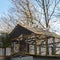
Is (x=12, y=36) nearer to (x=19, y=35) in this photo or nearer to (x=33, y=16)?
(x=19, y=35)

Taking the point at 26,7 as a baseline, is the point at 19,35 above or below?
below

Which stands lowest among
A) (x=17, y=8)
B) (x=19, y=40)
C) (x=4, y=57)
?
(x=4, y=57)

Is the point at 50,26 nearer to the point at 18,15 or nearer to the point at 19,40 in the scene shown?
the point at 18,15

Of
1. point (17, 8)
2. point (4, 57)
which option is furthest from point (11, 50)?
point (17, 8)

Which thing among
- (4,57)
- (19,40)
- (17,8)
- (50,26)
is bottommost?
(4,57)

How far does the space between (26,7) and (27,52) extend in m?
13.2

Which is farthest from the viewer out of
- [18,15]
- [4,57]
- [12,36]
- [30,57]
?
Result: [18,15]

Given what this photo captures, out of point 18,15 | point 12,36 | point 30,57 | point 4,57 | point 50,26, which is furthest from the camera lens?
point 18,15

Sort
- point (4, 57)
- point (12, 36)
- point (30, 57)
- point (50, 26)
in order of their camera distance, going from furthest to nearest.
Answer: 1. point (50, 26)
2. point (12, 36)
3. point (4, 57)
4. point (30, 57)

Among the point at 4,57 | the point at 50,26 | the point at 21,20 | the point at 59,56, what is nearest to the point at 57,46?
the point at 59,56

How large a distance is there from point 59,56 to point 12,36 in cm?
537

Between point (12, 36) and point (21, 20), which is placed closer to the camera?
point (12, 36)

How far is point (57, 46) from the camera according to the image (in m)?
24.7

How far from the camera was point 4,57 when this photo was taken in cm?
2405
